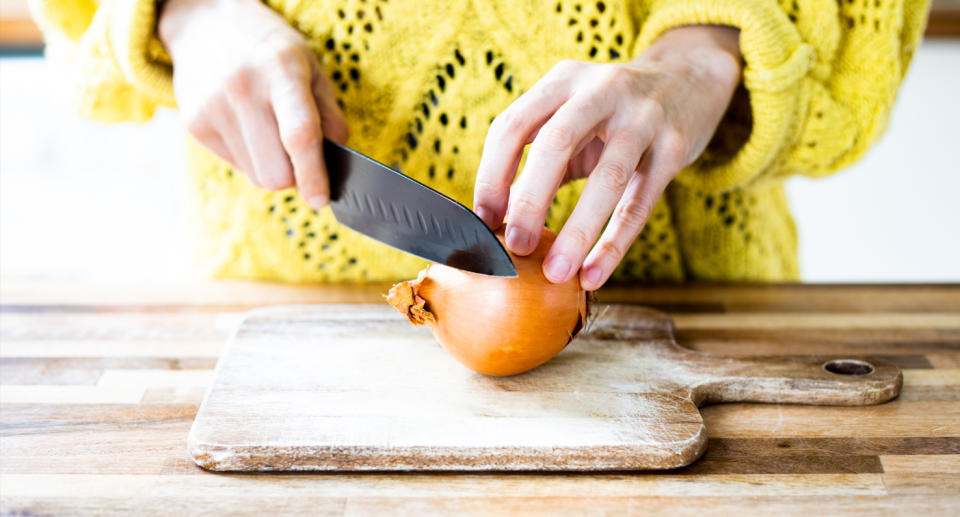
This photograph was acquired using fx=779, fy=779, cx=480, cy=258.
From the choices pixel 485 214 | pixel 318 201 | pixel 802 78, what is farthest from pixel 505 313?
pixel 802 78

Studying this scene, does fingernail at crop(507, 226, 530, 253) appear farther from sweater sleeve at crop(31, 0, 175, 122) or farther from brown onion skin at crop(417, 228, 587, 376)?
sweater sleeve at crop(31, 0, 175, 122)

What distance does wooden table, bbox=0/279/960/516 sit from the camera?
724 mm

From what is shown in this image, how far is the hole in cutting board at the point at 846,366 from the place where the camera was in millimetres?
916

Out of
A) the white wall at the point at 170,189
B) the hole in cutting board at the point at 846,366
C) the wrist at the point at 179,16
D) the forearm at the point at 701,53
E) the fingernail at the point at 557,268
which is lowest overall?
the white wall at the point at 170,189

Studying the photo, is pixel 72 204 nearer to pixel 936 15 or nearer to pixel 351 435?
pixel 351 435

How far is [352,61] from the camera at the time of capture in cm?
106

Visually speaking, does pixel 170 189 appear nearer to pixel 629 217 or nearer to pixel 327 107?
pixel 327 107

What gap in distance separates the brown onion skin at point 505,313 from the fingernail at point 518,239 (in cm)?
2

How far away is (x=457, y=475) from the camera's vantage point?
2.49 ft

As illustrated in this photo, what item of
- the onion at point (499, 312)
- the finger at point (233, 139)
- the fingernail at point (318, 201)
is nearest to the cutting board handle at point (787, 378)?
the onion at point (499, 312)

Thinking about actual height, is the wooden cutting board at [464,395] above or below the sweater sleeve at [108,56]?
below

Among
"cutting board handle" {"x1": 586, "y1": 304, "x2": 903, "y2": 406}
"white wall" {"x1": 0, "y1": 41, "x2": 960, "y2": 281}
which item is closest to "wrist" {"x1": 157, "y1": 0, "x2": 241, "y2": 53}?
"cutting board handle" {"x1": 586, "y1": 304, "x2": 903, "y2": 406}

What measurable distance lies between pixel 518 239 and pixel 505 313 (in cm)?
8

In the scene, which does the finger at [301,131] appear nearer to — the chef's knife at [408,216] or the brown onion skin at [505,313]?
the chef's knife at [408,216]
